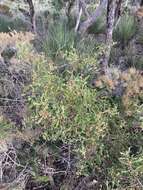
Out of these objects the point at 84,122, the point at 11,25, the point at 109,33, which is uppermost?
the point at 109,33

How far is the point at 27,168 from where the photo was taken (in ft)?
10.9

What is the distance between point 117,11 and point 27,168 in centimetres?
229

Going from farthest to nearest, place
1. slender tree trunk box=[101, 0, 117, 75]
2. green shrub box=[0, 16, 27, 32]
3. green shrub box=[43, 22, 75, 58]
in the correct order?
1. green shrub box=[0, 16, 27, 32]
2. green shrub box=[43, 22, 75, 58]
3. slender tree trunk box=[101, 0, 117, 75]

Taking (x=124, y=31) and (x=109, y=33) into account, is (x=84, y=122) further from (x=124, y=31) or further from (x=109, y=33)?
(x=124, y=31)

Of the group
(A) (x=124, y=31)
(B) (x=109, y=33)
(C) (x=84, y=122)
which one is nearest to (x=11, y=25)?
(A) (x=124, y=31)

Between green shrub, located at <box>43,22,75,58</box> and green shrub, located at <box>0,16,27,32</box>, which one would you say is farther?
green shrub, located at <box>0,16,27,32</box>

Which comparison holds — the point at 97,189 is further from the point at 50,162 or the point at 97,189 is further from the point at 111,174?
the point at 50,162

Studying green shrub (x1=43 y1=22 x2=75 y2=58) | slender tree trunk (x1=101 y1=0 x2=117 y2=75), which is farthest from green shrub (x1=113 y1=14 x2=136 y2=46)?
slender tree trunk (x1=101 y1=0 x2=117 y2=75)

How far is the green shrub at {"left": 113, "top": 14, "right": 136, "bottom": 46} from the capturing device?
5.28 metres

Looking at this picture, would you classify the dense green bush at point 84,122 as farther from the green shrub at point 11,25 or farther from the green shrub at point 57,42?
the green shrub at point 11,25

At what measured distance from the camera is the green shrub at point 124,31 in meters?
5.28

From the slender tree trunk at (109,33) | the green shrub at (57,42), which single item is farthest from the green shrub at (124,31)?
the slender tree trunk at (109,33)

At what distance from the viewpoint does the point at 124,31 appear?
5.33 m

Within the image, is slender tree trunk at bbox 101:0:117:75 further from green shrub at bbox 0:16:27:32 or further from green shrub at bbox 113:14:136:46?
green shrub at bbox 0:16:27:32
